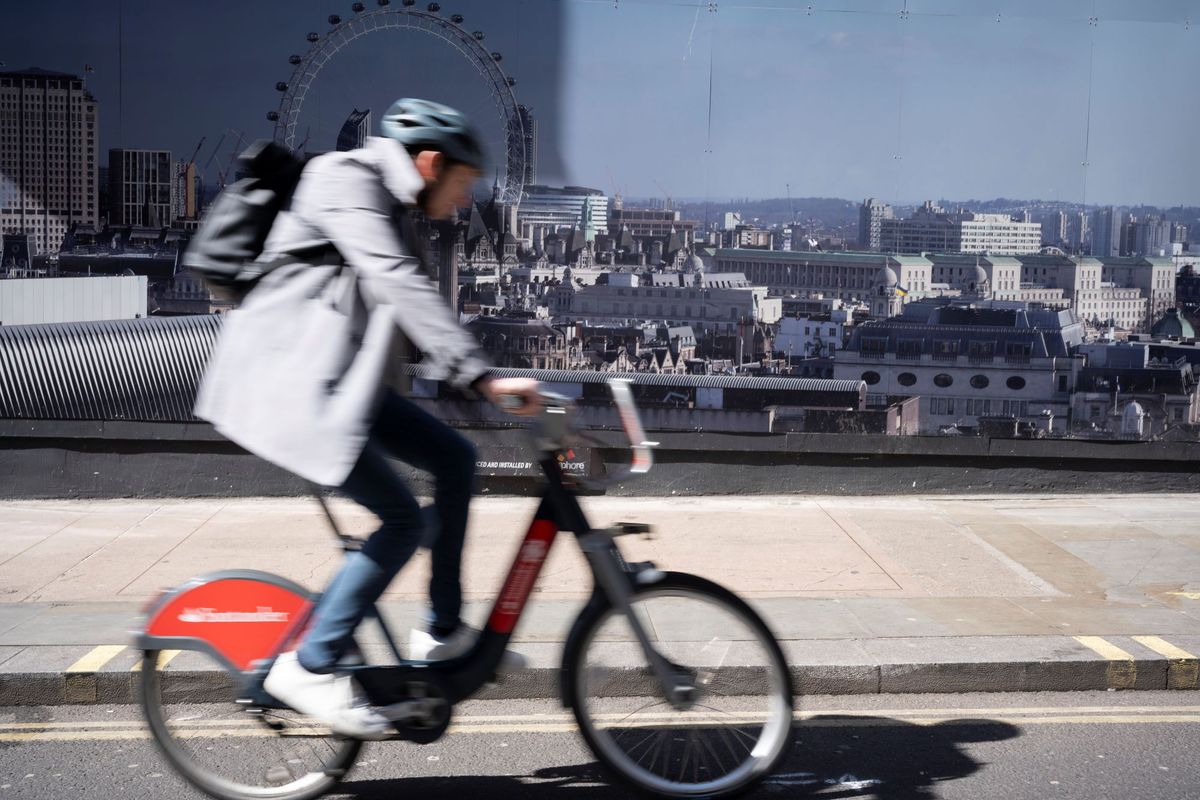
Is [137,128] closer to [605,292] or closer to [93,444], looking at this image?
[93,444]

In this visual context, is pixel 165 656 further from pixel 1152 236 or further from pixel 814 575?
pixel 1152 236

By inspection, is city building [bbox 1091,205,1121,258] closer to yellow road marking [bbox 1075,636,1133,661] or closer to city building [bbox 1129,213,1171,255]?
city building [bbox 1129,213,1171,255]

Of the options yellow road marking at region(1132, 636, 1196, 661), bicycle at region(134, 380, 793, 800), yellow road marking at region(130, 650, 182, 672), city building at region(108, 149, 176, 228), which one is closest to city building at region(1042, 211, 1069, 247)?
yellow road marking at region(1132, 636, 1196, 661)

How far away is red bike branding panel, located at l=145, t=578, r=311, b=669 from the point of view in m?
3.57

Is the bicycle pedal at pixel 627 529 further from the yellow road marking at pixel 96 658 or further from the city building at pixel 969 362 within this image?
the city building at pixel 969 362

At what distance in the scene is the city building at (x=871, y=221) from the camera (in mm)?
9609

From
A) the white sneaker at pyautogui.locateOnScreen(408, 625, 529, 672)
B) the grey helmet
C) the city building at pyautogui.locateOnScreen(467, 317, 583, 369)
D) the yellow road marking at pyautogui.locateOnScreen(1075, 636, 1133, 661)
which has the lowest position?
the yellow road marking at pyautogui.locateOnScreen(1075, 636, 1133, 661)

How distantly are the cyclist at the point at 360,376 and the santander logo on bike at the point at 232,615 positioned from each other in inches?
4.5

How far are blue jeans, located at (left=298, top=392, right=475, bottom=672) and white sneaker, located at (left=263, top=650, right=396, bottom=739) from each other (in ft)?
0.12

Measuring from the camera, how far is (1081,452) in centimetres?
904

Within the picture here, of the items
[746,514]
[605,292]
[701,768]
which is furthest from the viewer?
[605,292]

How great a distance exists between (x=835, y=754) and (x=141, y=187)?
6701 millimetres

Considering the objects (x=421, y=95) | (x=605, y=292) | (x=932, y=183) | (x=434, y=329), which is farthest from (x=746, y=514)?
(x=434, y=329)

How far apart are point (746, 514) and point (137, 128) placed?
484 cm
